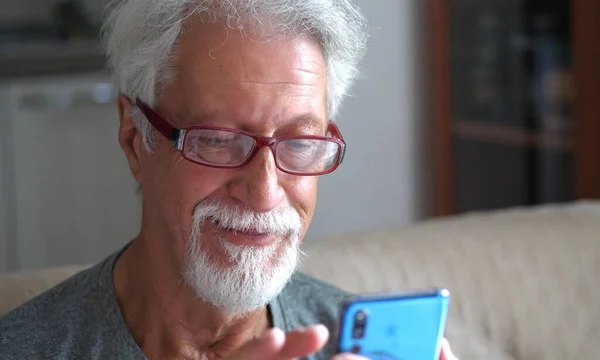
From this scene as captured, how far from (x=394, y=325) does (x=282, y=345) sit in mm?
131

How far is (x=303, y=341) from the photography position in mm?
831

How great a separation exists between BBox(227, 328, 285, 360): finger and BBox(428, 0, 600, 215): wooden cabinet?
1.88 metres

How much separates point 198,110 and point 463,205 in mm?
2252

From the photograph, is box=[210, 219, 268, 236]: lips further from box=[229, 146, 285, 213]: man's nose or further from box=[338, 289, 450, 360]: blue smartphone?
box=[338, 289, 450, 360]: blue smartphone

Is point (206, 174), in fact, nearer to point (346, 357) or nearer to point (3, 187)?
point (346, 357)

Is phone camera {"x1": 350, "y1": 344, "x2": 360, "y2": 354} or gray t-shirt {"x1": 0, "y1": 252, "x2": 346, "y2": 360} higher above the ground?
phone camera {"x1": 350, "y1": 344, "x2": 360, "y2": 354}

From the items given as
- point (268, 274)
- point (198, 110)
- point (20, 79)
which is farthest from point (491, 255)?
point (20, 79)


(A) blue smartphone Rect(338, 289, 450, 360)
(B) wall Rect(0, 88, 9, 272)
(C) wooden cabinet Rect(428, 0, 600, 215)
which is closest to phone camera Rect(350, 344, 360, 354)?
(A) blue smartphone Rect(338, 289, 450, 360)

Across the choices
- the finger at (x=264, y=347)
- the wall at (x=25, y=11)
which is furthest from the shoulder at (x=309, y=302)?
the wall at (x=25, y=11)

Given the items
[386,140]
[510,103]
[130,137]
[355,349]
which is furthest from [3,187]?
[355,349]

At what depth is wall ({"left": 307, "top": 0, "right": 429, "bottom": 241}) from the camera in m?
3.26

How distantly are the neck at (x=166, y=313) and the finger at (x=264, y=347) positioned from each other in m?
0.33

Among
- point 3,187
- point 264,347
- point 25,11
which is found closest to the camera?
point 264,347

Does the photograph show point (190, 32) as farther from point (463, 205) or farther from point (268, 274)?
point (463, 205)
